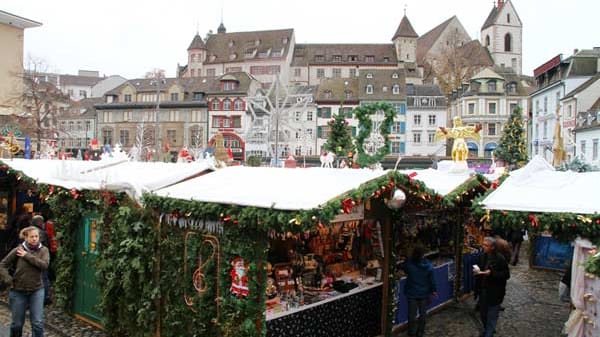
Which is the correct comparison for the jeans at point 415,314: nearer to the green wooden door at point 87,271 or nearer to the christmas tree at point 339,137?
the green wooden door at point 87,271

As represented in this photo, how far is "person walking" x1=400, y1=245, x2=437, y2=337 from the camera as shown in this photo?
28.8 ft

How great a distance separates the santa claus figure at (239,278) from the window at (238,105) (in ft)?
189

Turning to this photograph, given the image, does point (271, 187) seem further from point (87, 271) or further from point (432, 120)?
point (432, 120)

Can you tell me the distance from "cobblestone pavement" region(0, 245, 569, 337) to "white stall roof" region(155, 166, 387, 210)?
117 inches

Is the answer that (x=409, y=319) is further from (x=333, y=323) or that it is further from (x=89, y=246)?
(x=89, y=246)

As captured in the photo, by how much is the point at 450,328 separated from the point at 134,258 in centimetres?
539

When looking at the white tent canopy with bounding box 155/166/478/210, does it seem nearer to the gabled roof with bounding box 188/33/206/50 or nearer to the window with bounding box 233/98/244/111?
the window with bounding box 233/98/244/111

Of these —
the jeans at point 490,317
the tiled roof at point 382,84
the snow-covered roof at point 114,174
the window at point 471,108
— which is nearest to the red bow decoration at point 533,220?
the jeans at point 490,317

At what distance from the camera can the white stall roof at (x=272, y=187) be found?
6.32 m

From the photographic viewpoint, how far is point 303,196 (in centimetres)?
636

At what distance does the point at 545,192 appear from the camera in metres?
8.41

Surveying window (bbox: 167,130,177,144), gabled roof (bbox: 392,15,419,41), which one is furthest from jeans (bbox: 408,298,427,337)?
gabled roof (bbox: 392,15,419,41)

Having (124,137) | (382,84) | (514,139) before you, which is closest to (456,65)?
(382,84)

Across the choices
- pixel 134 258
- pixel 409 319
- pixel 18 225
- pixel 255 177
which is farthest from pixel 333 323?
pixel 18 225
